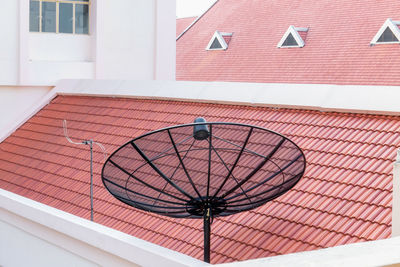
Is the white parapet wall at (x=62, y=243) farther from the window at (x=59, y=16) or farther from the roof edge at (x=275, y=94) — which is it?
the window at (x=59, y=16)

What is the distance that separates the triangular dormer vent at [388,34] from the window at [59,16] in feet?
53.6

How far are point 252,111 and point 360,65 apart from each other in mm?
21225

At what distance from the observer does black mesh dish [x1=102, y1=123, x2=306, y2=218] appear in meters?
8.14

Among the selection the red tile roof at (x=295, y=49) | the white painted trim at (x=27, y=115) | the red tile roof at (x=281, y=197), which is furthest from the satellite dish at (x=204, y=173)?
the red tile roof at (x=295, y=49)

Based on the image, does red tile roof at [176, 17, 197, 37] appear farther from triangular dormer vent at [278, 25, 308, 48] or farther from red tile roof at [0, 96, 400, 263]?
red tile roof at [0, 96, 400, 263]

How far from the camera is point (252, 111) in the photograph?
1321cm

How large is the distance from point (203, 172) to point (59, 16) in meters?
15.5

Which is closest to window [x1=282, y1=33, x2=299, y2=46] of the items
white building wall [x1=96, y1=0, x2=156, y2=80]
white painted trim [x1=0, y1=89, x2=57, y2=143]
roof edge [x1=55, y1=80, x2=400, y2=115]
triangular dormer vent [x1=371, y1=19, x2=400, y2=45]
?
triangular dormer vent [x1=371, y1=19, x2=400, y2=45]

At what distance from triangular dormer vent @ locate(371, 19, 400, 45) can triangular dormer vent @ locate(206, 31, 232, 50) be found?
10.5m

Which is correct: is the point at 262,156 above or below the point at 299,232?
above

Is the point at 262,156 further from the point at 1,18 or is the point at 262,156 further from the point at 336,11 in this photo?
the point at 336,11

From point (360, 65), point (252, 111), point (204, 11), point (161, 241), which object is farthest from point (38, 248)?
point (204, 11)

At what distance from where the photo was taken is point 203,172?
332 inches

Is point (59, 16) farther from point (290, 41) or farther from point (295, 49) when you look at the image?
point (290, 41)
